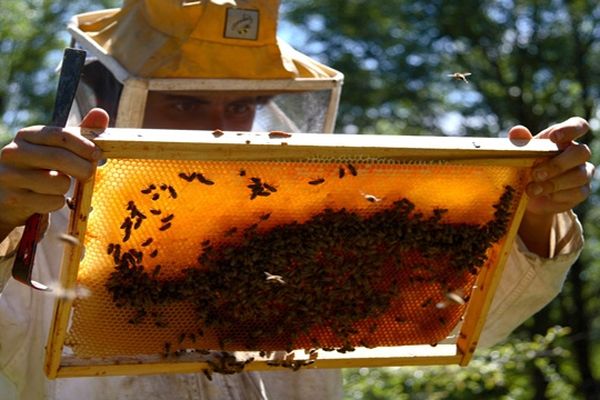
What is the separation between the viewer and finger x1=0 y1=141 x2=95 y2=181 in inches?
97.4

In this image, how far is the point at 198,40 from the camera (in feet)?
12.6

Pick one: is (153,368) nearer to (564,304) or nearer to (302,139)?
(302,139)

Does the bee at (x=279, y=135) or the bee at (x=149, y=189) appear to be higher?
the bee at (x=279, y=135)

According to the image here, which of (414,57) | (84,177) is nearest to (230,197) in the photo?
(84,177)

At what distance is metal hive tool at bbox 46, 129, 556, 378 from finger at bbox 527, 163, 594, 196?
0.23ft

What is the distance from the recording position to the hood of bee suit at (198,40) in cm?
378

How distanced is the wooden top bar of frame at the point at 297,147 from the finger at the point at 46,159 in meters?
0.08

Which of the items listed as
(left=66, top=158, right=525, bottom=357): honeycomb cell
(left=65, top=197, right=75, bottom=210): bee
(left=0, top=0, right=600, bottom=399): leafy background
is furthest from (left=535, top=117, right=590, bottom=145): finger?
(left=0, top=0, right=600, bottom=399): leafy background

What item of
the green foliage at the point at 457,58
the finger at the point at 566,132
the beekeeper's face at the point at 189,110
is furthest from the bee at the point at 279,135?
the green foliage at the point at 457,58

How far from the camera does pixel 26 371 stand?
3.24 meters

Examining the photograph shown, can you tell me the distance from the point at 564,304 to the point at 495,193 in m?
13.8

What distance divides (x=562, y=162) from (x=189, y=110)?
165 cm

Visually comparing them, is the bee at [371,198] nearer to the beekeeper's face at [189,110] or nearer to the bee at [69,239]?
the bee at [69,239]

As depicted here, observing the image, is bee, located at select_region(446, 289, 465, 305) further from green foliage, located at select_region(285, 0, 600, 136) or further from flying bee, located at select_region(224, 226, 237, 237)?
green foliage, located at select_region(285, 0, 600, 136)
